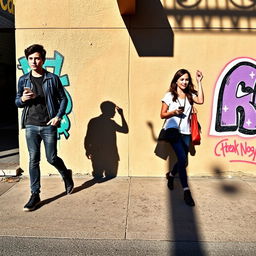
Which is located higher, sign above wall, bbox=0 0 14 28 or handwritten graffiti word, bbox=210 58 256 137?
sign above wall, bbox=0 0 14 28

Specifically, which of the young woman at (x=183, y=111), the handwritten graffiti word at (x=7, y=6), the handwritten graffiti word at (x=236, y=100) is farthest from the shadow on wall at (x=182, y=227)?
the handwritten graffiti word at (x=7, y=6)

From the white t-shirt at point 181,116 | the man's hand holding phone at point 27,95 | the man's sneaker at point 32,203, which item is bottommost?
the man's sneaker at point 32,203

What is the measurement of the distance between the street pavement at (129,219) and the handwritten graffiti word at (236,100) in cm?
86

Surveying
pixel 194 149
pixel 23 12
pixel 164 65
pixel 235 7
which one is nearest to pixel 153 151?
pixel 194 149

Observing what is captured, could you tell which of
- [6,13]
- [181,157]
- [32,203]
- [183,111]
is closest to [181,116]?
[183,111]

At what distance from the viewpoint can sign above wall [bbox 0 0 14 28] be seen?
718 cm

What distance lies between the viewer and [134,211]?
388cm

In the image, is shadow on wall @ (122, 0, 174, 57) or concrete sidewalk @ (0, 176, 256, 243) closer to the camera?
concrete sidewalk @ (0, 176, 256, 243)

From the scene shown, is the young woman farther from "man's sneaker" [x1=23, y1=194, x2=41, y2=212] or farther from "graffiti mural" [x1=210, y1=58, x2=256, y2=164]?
"man's sneaker" [x1=23, y1=194, x2=41, y2=212]

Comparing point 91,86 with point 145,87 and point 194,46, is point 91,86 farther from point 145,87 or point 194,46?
point 194,46

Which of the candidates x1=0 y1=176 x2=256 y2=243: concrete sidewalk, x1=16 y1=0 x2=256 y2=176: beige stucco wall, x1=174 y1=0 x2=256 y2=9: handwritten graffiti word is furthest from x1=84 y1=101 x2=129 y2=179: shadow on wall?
x1=174 y1=0 x2=256 y2=9: handwritten graffiti word

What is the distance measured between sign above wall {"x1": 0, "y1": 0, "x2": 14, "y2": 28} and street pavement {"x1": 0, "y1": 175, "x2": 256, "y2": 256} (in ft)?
14.1

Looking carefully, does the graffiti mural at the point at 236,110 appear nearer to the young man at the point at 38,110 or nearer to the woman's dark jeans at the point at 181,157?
the woman's dark jeans at the point at 181,157

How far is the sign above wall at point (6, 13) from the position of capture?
7.18 meters
